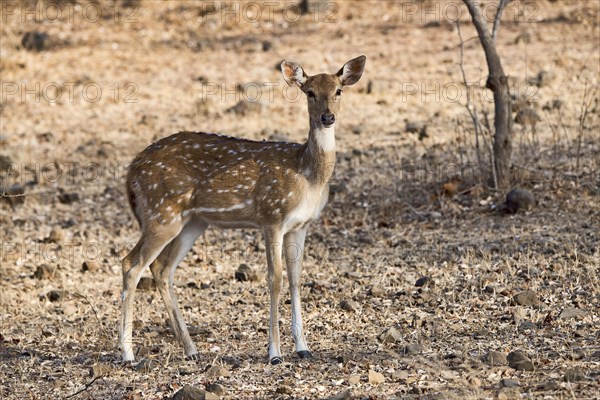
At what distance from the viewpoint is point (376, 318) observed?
962cm

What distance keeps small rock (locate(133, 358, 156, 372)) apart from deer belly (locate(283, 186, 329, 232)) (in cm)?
154

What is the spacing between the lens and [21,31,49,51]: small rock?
898 inches

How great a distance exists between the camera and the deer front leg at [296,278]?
874 cm

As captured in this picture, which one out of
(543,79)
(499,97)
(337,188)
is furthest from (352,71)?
(543,79)

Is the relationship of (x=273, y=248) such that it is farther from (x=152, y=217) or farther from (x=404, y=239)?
(x=404, y=239)

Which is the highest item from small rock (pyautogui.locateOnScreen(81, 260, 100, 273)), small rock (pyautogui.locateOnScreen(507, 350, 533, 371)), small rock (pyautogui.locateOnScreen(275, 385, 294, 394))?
small rock (pyautogui.locateOnScreen(507, 350, 533, 371))

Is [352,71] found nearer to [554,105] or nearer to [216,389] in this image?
[216,389]

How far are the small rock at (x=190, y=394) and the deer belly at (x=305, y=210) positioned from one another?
186 cm

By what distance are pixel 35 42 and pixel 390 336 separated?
1605cm

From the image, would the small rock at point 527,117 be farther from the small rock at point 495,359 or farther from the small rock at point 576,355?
the small rock at point 495,359

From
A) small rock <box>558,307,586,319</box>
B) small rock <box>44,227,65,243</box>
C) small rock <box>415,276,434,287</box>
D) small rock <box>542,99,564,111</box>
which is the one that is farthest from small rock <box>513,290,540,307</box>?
small rock <box>542,99,564,111</box>

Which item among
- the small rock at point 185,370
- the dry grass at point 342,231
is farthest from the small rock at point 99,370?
the small rock at point 185,370

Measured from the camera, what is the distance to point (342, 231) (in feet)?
42.2

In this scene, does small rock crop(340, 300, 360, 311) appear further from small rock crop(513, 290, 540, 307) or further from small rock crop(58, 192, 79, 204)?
small rock crop(58, 192, 79, 204)
